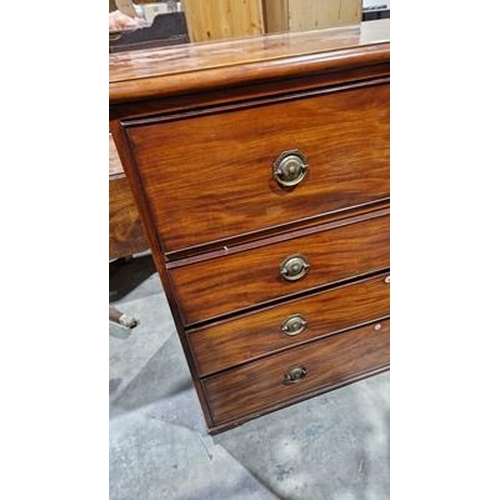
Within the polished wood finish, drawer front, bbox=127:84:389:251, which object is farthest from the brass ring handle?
the polished wood finish

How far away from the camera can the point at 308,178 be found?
63cm

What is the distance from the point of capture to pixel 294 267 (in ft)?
2.44

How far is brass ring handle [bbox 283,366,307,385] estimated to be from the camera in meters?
0.99

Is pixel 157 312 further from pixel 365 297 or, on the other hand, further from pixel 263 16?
pixel 263 16

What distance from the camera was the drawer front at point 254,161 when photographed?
0.53 metres

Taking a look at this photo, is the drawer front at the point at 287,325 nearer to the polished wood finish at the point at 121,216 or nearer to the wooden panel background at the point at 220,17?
the polished wood finish at the point at 121,216

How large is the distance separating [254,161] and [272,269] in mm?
253

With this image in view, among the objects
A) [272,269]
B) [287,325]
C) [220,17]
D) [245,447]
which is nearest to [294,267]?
[272,269]

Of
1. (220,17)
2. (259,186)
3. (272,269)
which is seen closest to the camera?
(259,186)

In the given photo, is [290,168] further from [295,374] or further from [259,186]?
[295,374]

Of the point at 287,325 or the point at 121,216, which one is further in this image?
the point at 121,216
